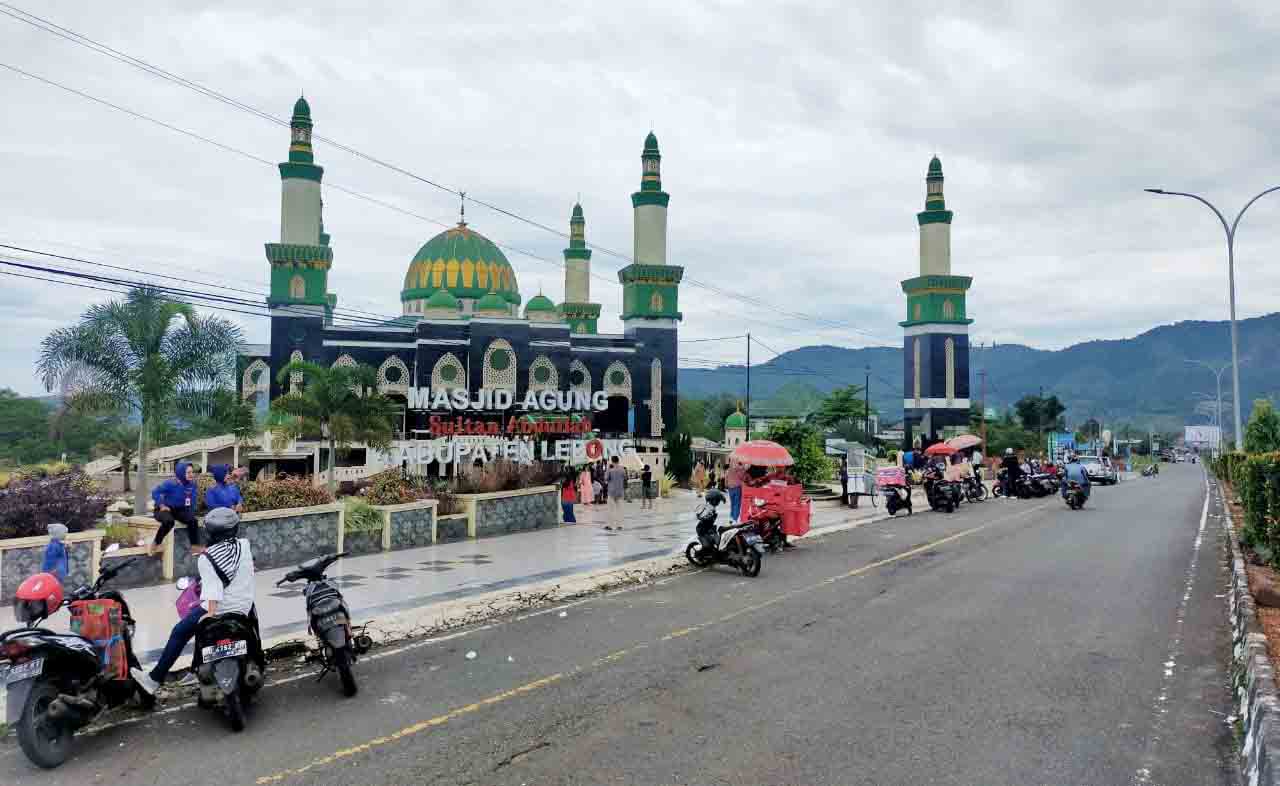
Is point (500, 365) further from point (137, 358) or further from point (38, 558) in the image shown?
point (38, 558)

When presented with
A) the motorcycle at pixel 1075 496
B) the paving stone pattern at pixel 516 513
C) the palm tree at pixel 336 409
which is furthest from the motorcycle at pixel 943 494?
the palm tree at pixel 336 409

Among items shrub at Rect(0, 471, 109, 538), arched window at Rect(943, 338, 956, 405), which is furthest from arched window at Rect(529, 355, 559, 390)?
shrub at Rect(0, 471, 109, 538)

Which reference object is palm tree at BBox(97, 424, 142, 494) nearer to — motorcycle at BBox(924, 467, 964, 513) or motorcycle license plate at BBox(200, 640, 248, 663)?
motorcycle at BBox(924, 467, 964, 513)

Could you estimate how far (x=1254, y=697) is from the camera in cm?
614

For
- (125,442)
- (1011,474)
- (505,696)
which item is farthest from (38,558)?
(1011,474)

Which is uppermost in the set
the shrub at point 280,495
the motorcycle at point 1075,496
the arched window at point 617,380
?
the arched window at point 617,380

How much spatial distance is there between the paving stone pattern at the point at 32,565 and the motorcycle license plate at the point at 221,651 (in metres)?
5.70

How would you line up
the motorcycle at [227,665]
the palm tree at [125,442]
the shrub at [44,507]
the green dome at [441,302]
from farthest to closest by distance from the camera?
the green dome at [441,302], the palm tree at [125,442], the shrub at [44,507], the motorcycle at [227,665]

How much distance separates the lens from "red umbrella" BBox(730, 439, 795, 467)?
623 inches

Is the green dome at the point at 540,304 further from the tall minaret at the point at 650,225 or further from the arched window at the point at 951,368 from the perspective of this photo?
the arched window at the point at 951,368

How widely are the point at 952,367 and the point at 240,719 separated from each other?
5872 centimetres

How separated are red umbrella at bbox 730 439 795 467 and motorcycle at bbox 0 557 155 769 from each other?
35.5 ft

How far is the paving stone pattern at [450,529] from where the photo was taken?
17.0 meters

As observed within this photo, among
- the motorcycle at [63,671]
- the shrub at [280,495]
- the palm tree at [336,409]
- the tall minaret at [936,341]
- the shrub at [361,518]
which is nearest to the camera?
the motorcycle at [63,671]
